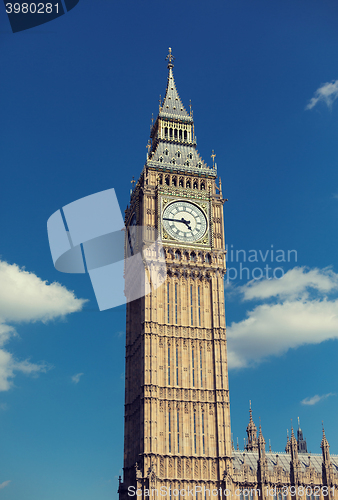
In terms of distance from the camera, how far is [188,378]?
262 ft

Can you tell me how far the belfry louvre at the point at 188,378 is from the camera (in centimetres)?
7500

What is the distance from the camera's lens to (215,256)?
3447 inches

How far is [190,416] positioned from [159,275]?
18.4 m

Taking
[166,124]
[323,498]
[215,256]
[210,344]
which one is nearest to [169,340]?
[210,344]

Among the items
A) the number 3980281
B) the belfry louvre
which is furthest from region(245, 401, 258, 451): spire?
the number 3980281

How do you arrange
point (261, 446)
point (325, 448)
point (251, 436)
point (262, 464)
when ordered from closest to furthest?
point (262, 464), point (261, 446), point (325, 448), point (251, 436)

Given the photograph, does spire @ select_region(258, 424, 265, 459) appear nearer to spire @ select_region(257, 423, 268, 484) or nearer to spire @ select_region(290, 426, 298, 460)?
spire @ select_region(257, 423, 268, 484)

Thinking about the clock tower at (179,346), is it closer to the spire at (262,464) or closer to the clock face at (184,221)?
the clock face at (184,221)

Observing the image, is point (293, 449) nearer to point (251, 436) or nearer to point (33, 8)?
point (251, 436)

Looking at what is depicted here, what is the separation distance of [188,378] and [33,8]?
49.2 meters

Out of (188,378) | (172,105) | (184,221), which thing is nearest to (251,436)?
(188,378)

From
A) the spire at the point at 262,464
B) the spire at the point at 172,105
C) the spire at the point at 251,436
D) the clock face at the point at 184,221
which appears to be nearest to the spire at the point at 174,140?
the spire at the point at 172,105

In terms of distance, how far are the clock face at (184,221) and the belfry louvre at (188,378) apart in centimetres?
15

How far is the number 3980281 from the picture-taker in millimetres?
43469
